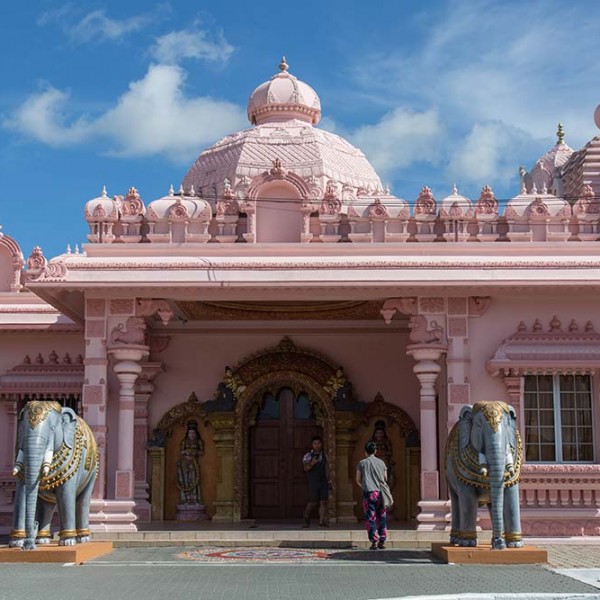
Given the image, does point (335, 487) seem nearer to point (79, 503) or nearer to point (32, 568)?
point (79, 503)

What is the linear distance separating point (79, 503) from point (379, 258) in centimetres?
575

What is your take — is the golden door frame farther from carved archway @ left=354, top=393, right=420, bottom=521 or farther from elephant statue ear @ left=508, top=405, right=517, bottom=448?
elephant statue ear @ left=508, top=405, right=517, bottom=448

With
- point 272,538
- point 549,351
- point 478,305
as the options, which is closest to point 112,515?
point 272,538

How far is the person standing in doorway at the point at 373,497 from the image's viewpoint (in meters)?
12.8

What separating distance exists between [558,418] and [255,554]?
5.14 metres

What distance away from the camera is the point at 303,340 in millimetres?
17750

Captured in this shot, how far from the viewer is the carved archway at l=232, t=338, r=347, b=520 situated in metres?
17.1

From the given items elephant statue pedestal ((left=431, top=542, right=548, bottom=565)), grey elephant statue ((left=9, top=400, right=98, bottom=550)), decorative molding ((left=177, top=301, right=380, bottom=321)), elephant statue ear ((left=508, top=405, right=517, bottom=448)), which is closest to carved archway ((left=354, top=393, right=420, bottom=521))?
decorative molding ((left=177, top=301, right=380, bottom=321))

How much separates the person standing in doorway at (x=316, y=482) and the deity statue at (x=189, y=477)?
7.10 feet

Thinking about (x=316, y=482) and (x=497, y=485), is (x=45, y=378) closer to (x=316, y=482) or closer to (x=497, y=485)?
(x=316, y=482)

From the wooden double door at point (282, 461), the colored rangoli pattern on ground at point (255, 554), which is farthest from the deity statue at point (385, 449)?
the colored rangoli pattern on ground at point (255, 554)

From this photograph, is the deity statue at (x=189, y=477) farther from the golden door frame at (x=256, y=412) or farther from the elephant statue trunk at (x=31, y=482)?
the elephant statue trunk at (x=31, y=482)

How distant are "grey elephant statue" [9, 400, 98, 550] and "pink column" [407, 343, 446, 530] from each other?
4897 millimetres

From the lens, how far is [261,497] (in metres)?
17.5
